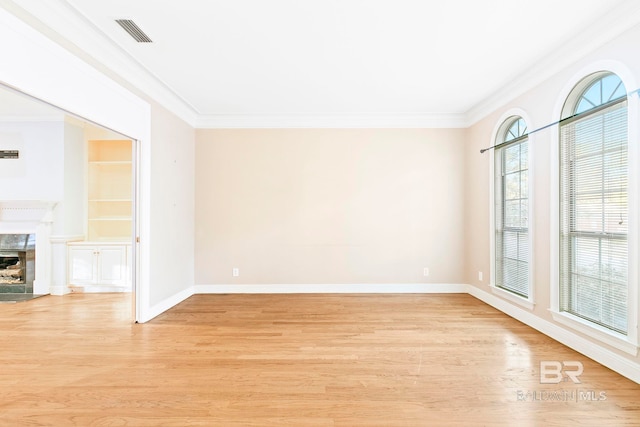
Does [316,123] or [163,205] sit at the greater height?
[316,123]

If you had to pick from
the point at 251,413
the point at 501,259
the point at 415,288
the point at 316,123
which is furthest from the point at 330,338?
the point at 316,123

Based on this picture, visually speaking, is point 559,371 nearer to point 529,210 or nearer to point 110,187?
point 529,210

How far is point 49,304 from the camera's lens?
14.4ft

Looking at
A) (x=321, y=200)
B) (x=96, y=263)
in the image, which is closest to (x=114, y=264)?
(x=96, y=263)

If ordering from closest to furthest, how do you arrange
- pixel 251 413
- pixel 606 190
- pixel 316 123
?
1. pixel 251 413
2. pixel 606 190
3. pixel 316 123

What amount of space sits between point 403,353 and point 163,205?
11.0ft

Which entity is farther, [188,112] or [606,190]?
[188,112]

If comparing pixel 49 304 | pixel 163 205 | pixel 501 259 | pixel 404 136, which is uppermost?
pixel 404 136

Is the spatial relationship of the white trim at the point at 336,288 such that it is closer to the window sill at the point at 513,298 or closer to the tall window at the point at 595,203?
the window sill at the point at 513,298

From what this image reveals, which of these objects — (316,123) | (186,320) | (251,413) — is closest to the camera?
(251,413)

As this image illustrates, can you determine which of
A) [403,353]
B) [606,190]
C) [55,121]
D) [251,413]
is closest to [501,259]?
[606,190]

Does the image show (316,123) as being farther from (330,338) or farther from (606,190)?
(606,190)

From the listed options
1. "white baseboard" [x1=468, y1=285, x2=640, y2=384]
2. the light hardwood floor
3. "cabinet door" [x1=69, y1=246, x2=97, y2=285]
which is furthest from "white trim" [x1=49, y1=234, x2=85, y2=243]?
"white baseboard" [x1=468, y1=285, x2=640, y2=384]

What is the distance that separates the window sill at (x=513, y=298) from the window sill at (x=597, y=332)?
35 cm
